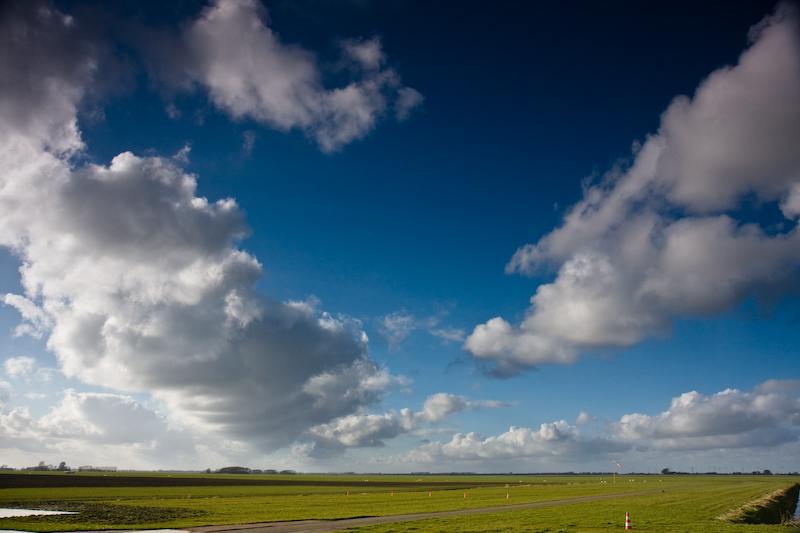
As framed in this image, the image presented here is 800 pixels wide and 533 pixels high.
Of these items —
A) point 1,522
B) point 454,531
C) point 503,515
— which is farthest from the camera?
point 503,515

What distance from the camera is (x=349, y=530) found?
92.2 ft

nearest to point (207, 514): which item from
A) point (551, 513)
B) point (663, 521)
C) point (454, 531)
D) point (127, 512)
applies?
point (127, 512)

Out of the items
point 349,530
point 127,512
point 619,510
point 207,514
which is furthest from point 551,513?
point 127,512

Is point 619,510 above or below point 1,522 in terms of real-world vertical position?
below

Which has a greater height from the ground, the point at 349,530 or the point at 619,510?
the point at 349,530

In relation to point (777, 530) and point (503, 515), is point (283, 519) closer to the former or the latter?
point (503, 515)

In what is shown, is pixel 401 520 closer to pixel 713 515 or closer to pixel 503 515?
pixel 503 515

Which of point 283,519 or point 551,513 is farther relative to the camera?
point 551,513

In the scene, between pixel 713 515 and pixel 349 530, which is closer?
pixel 349 530

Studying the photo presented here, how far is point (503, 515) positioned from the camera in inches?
1496

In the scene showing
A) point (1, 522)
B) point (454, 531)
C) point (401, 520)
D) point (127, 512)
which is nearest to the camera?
point (454, 531)

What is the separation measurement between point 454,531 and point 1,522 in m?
32.9

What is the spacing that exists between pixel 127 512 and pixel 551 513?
39.1 metres

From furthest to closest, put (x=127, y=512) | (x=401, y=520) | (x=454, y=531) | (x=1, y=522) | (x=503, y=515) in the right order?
(x=127, y=512) → (x=503, y=515) → (x=401, y=520) → (x=1, y=522) → (x=454, y=531)
